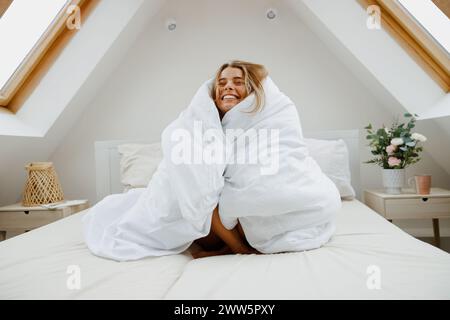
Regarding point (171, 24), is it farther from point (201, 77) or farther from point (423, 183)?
point (423, 183)

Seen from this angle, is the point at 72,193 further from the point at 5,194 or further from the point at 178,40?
the point at 178,40

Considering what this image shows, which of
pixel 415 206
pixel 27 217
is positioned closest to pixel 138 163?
pixel 27 217

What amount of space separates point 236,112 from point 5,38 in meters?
1.74

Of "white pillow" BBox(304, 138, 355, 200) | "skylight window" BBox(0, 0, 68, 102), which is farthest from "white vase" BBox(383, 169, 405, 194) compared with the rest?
"skylight window" BBox(0, 0, 68, 102)

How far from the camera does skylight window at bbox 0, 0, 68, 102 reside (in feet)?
7.16

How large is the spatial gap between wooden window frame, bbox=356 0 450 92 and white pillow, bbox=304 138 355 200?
2.37 feet

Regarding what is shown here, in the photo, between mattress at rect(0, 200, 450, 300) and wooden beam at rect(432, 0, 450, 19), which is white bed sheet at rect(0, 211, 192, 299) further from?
wooden beam at rect(432, 0, 450, 19)

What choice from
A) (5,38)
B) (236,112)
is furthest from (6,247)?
(5,38)

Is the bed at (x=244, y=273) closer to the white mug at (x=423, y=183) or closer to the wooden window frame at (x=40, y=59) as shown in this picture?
the white mug at (x=423, y=183)

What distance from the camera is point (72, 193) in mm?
2947

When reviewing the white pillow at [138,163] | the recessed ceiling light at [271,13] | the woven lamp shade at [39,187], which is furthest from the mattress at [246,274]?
the recessed ceiling light at [271,13]

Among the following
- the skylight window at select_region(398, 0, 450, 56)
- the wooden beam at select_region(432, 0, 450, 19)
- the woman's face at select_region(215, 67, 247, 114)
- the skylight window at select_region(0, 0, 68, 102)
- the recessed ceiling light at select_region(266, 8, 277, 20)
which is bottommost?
the woman's face at select_region(215, 67, 247, 114)

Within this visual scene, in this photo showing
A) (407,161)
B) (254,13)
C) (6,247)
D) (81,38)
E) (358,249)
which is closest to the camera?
(358,249)

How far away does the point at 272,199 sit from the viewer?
1.09 meters
